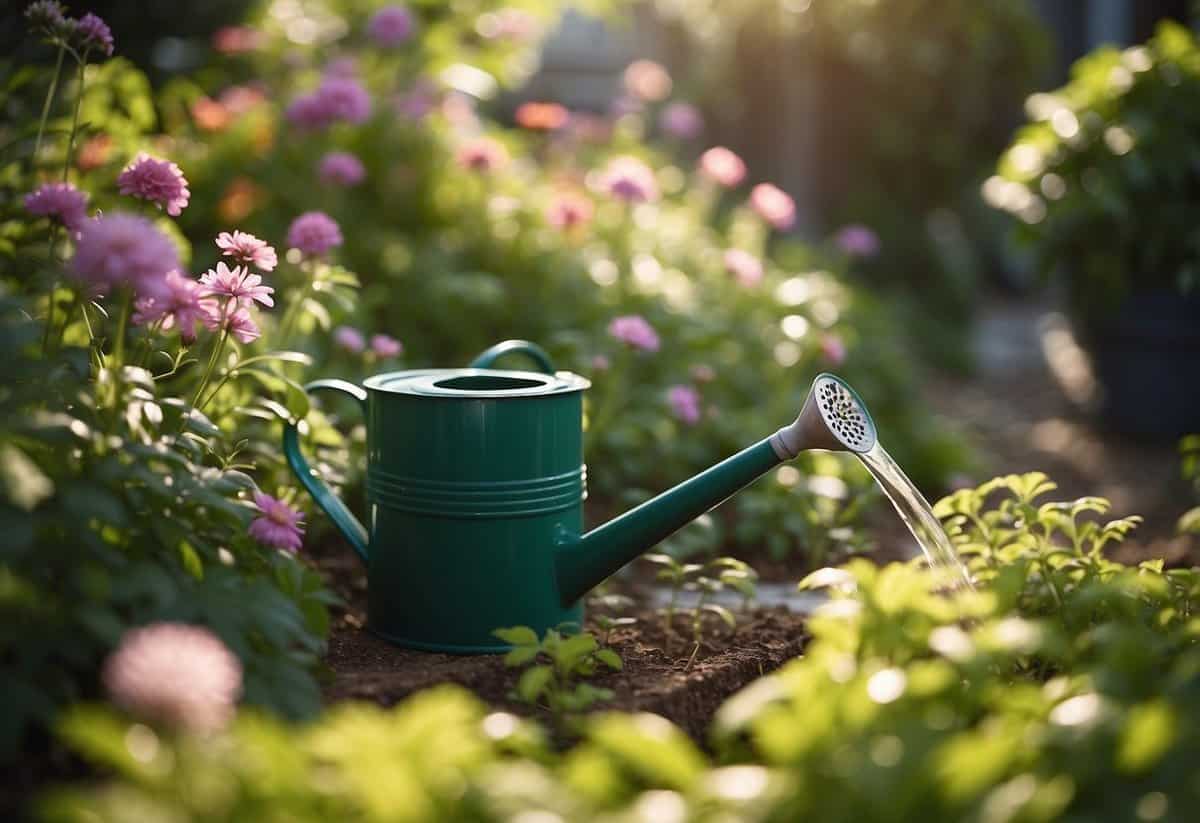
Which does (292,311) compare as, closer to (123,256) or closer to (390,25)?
(123,256)

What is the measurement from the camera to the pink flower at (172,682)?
1.14 metres

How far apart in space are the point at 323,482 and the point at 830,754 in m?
1.21

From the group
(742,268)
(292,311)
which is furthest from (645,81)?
(292,311)

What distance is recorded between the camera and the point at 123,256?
1.35 m

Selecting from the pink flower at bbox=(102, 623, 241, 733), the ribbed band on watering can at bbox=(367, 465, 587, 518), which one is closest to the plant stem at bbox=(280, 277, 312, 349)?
the ribbed band on watering can at bbox=(367, 465, 587, 518)

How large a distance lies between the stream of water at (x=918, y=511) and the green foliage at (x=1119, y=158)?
5.88 ft

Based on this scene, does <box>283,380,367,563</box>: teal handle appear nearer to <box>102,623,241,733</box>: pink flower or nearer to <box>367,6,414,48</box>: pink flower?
<box>102,623,241,733</box>: pink flower

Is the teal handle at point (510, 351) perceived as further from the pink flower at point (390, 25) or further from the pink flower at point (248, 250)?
the pink flower at point (390, 25)

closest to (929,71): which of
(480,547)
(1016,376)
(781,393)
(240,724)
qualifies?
(1016,376)

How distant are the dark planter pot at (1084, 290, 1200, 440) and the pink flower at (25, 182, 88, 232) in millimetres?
4136

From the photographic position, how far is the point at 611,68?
10180 millimetres

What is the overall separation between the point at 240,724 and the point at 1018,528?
1.45 meters

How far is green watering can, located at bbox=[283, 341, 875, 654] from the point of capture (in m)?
1.94

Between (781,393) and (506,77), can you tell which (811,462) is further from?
(506,77)
